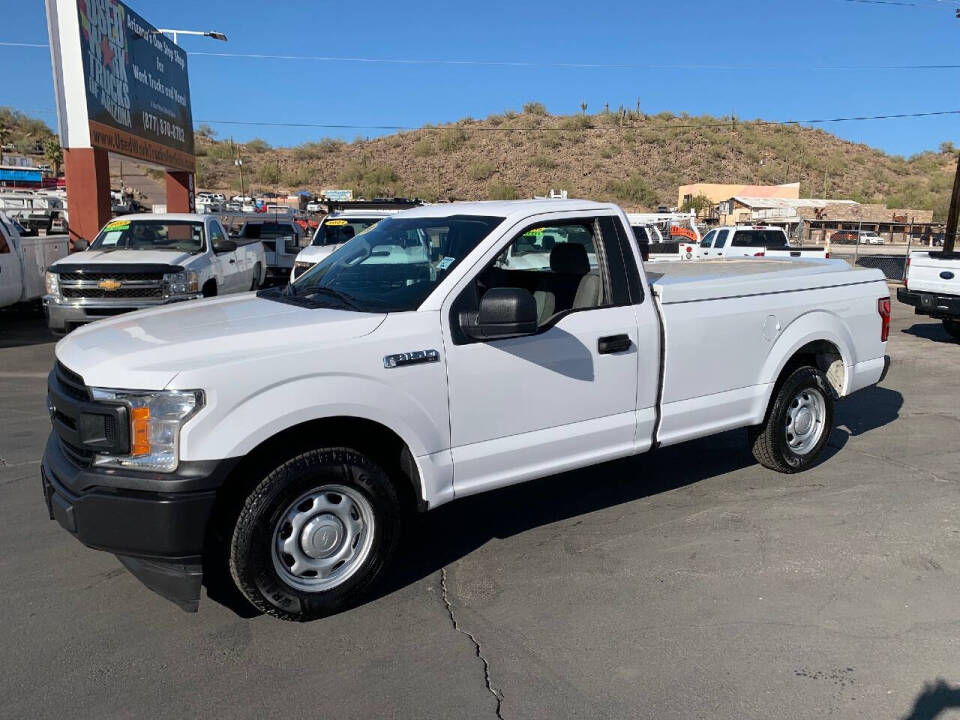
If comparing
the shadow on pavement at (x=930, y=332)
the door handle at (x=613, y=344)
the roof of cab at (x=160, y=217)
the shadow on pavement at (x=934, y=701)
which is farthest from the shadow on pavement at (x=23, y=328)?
the shadow on pavement at (x=930, y=332)

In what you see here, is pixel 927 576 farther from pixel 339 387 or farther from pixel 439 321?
pixel 339 387

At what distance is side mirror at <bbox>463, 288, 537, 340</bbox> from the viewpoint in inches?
147

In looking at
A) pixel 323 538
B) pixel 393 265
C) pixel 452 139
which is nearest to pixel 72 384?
pixel 323 538

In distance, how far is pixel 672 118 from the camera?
81.9 m

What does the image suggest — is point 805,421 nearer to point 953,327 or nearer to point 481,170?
point 953,327

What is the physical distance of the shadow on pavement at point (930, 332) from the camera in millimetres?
13141

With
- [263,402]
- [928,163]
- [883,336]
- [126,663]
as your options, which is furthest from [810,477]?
[928,163]

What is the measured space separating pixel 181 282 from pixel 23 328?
4.44m

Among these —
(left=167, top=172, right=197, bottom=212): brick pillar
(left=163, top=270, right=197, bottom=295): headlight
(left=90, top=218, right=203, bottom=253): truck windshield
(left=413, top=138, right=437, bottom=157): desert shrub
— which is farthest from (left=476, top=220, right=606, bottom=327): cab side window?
(left=413, top=138, right=437, bottom=157): desert shrub

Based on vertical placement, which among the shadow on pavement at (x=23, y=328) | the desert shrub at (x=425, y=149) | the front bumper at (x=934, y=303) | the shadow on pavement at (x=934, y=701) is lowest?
the shadow on pavement at (x=934, y=701)

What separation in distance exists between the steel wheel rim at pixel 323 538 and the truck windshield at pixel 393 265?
0.96 meters

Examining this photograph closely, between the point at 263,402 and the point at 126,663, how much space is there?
49.5 inches

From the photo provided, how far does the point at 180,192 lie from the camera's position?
24953 millimetres

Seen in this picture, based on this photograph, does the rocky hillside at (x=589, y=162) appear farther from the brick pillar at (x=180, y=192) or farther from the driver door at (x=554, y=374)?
the driver door at (x=554, y=374)
